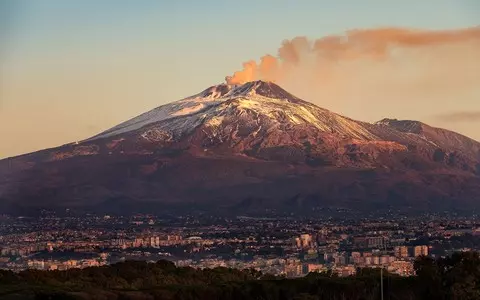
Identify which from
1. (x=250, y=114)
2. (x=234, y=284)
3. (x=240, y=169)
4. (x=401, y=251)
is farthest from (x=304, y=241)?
(x=250, y=114)

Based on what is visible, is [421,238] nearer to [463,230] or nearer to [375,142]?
[463,230]

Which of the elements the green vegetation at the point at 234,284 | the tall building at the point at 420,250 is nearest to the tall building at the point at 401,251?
the tall building at the point at 420,250

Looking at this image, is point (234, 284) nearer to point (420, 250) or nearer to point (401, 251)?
point (401, 251)

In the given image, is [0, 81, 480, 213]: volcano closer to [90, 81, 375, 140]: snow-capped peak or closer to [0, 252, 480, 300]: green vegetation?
[90, 81, 375, 140]: snow-capped peak

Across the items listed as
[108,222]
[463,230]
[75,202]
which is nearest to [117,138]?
[75,202]

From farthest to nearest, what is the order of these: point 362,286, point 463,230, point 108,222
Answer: point 108,222, point 463,230, point 362,286
